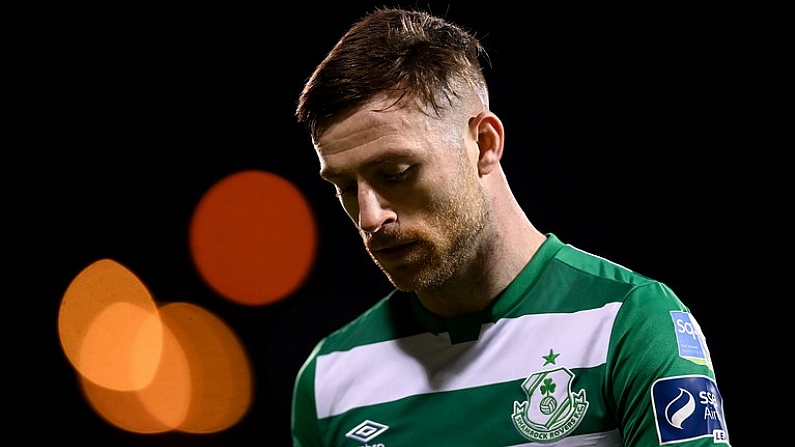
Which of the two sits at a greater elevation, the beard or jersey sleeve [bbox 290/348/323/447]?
the beard

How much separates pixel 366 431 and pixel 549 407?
28 centimetres

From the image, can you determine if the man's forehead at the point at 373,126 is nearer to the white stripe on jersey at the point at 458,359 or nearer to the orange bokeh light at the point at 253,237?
the white stripe on jersey at the point at 458,359

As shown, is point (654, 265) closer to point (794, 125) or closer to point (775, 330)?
point (775, 330)

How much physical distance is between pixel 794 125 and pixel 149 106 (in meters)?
2.27

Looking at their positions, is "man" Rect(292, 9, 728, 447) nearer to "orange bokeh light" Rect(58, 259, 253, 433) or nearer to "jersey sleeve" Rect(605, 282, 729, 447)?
"jersey sleeve" Rect(605, 282, 729, 447)

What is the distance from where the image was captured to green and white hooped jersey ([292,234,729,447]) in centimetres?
99

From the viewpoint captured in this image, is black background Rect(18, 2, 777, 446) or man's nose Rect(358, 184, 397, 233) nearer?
man's nose Rect(358, 184, 397, 233)

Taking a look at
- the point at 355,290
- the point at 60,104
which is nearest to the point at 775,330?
the point at 355,290

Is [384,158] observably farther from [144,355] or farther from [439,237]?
[144,355]

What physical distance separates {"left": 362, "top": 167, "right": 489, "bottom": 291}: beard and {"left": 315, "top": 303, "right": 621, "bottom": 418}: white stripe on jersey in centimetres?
11

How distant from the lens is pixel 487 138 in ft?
3.93

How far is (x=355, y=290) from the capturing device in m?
3.10

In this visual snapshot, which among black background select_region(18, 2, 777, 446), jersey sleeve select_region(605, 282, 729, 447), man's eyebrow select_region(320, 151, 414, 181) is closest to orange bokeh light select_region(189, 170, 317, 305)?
black background select_region(18, 2, 777, 446)

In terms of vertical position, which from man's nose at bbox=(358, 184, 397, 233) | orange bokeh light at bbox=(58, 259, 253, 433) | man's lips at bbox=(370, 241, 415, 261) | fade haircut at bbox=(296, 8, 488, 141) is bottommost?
orange bokeh light at bbox=(58, 259, 253, 433)
